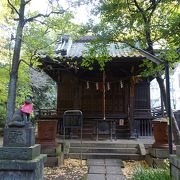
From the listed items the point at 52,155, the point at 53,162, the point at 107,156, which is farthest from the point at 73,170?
the point at 107,156

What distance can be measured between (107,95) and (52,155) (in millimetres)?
5815

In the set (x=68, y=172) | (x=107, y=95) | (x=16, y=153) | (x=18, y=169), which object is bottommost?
(x=68, y=172)

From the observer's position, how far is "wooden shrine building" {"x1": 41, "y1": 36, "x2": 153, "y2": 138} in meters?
13.4

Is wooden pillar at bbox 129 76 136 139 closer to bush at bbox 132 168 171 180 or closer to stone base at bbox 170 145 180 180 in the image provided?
bush at bbox 132 168 171 180

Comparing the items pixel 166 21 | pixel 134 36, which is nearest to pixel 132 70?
pixel 134 36

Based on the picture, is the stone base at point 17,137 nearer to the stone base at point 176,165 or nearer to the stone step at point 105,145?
the stone base at point 176,165

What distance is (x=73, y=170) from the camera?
28.0ft

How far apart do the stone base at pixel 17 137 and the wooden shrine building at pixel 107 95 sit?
7446mm

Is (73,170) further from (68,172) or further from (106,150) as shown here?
(106,150)

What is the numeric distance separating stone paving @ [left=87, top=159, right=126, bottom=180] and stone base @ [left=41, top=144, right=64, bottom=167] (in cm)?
101

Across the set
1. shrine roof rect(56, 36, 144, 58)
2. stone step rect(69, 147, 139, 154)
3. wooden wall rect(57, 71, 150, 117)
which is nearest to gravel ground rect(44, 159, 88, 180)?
stone step rect(69, 147, 139, 154)

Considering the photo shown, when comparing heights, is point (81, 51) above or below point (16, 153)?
above

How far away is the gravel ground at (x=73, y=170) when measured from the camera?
7795 millimetres

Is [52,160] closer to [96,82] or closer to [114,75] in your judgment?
[96,82]
